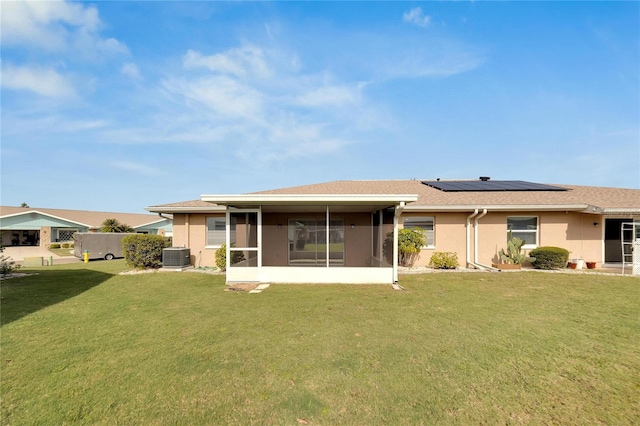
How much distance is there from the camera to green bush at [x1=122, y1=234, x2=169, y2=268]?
37.2ft

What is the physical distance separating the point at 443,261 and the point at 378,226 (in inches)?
133

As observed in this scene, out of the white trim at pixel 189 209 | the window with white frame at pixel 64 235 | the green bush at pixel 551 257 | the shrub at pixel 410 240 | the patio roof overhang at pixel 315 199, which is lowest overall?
the window with white frame at pixel 64 235

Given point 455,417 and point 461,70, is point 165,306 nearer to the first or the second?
point 455,417

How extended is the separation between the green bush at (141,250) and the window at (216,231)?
6.49 ft

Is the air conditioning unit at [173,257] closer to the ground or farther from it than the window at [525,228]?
closer to the ground

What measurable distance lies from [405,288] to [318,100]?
35.9ft

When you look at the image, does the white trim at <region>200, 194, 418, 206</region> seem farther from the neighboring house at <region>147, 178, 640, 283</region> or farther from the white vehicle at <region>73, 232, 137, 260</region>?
the white vehicle at <region>73, 232, 137, 260</region>

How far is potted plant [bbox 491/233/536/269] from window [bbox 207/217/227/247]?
11.0 meters

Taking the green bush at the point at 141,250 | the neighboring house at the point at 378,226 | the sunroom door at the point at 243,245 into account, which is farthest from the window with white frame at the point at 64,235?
the sunroom door at the point at 243,245

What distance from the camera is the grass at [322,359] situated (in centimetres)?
277

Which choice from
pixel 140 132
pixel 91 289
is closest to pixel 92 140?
pixel 140 132

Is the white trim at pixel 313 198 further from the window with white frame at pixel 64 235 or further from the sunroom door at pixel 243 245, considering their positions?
the window with white frame at pixel 64 235

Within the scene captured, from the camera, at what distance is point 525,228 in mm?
11461

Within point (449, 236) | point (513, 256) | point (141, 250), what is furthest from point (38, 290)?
point (513, 256)
